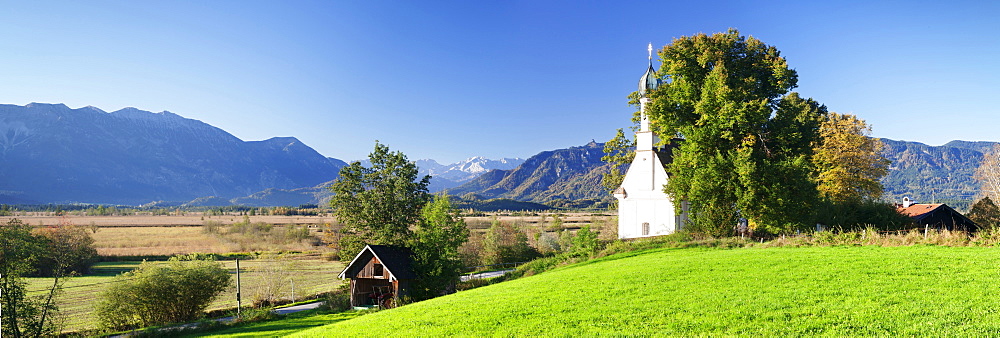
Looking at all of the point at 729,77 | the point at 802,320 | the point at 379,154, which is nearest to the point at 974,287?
the point at 802,320

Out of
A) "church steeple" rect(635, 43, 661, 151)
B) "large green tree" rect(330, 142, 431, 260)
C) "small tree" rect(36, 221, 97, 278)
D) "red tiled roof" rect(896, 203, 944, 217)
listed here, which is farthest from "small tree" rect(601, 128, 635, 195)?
"small tree" rect(36, 221, 97, 278)

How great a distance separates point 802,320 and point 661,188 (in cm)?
3189

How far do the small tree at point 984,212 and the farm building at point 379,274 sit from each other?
1776 inches

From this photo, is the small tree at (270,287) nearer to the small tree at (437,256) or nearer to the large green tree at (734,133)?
the small tree at (437,256)

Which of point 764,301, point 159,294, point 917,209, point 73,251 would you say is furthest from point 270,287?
point 917,209

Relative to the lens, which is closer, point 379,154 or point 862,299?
point 862,299

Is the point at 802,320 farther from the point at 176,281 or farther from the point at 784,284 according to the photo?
the point at 176,281

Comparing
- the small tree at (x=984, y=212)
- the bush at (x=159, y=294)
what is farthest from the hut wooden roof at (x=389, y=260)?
the small tree at (x=984, y=212)

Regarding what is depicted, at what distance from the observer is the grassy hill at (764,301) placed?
29.8 ft

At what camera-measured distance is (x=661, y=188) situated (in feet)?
133

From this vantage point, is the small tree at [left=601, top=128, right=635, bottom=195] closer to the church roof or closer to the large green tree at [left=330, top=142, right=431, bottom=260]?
the church roof

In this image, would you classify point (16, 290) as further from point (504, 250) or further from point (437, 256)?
point (504, 250)

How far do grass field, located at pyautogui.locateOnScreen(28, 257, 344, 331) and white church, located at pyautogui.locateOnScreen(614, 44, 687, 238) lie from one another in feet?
93.3

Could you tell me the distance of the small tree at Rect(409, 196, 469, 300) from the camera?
106ft
